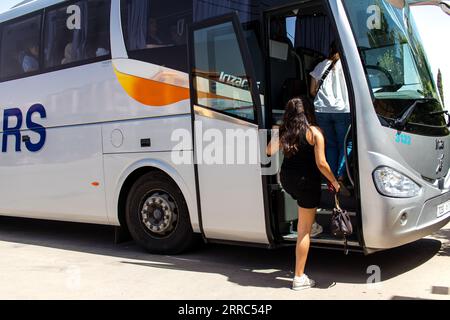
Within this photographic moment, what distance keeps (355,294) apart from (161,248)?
8.71 feet

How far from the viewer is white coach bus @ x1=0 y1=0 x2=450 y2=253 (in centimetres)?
498

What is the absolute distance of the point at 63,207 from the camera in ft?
24.3

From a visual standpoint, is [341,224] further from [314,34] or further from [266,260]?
[314,34]

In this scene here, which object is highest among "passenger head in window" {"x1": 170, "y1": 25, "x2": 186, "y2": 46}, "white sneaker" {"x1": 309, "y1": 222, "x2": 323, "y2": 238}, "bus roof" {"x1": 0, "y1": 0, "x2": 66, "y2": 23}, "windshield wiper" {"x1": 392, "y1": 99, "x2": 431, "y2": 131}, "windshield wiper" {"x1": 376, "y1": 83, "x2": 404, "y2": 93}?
"bus roof" {"x1": 0, "y1": 0, "x2": 66, "y2": 23}

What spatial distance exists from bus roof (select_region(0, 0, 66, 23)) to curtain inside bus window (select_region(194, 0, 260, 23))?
262 centimetres

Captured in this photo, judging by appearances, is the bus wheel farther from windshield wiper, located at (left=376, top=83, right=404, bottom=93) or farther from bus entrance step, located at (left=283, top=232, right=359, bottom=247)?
windshield wiper, located at (left=376, top=83, right=404, bottom=93)

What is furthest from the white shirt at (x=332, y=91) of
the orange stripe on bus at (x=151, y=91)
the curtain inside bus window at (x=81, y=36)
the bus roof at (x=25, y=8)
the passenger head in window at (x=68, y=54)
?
the bus roof at (x=25, y=8)

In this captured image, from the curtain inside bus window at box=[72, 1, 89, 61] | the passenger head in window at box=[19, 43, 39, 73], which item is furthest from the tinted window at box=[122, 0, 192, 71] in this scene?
the passenger head in window at box=[19, 43, 39, 73]

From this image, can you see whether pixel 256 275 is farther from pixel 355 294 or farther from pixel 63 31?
pixel 63 31

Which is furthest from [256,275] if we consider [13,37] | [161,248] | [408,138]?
[13,37]

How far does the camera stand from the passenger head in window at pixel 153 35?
6.26m

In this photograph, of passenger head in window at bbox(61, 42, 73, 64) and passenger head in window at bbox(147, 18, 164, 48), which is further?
passenger head in window at bbox(61, 42, 73, 64)

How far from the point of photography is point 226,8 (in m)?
5.62
